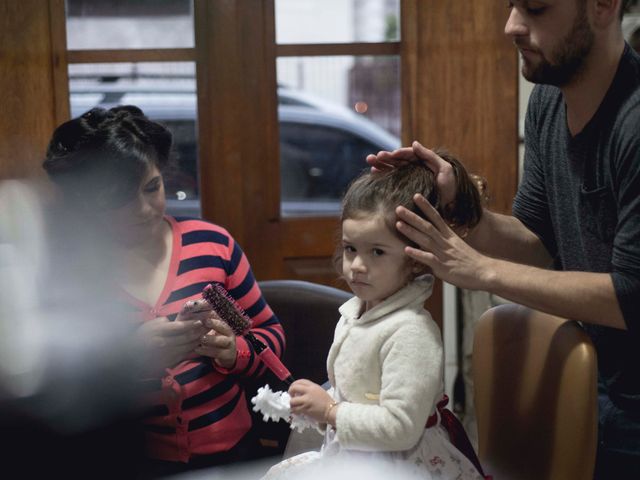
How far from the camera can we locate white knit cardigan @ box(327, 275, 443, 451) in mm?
1168

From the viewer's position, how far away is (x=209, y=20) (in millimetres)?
2303

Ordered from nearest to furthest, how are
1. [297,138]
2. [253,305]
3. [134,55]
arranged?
[253,305]
[134,55]
[297,138]

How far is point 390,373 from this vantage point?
1188mm

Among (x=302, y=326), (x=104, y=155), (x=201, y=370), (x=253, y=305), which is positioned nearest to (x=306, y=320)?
(x=302, y=326)

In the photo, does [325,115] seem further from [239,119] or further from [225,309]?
[225,309]

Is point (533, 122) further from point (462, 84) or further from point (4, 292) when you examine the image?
point (4, 292)

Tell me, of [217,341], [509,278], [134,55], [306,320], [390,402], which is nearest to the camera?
[390,402]

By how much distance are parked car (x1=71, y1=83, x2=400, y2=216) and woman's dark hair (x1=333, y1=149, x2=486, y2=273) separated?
900 millimetres

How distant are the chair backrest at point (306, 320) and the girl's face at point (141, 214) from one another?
0.36m

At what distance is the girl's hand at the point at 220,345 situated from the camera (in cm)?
150

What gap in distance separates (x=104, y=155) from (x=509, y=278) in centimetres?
75

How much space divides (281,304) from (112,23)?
952 millimetres

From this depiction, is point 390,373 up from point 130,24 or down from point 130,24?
down

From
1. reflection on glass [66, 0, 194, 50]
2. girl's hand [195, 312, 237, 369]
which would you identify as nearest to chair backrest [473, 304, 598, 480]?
girl's hand [195, 312, 237, 369]
